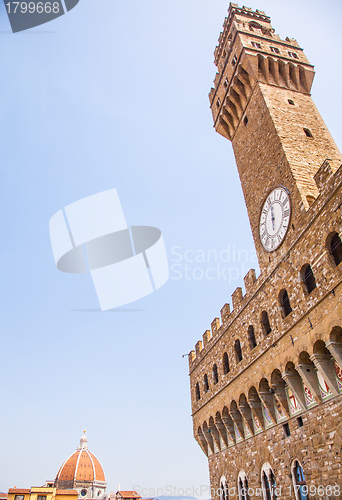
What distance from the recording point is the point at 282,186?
13.0 metres

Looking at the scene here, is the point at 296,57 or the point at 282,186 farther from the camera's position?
the point at 296,57

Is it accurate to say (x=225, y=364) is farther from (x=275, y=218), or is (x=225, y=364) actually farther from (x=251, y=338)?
(x=275, y=218)

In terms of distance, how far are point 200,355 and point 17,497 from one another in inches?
1344

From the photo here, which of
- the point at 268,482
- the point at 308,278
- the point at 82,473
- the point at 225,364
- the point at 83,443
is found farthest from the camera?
the point at 83,443

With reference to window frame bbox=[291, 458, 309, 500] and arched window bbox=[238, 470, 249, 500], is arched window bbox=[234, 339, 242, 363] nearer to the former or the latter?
arched window bbox=[238, 470, 249, 500]

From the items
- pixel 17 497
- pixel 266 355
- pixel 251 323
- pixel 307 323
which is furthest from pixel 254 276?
pixel 17 497

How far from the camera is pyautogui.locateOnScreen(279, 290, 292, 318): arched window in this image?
11453mm

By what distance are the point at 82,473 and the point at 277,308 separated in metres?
73.4

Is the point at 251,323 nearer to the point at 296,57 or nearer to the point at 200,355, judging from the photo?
the point at 200,355

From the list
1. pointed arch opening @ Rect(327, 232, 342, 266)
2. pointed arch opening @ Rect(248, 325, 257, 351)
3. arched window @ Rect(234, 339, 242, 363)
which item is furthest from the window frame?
pointed arch opening @ Rect(327, 232, 342, 266)

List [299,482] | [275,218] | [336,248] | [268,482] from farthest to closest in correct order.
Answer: [275,218] → [268,482] → [299,482] → [336,248]

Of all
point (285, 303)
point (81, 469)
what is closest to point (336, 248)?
point (285, 303)

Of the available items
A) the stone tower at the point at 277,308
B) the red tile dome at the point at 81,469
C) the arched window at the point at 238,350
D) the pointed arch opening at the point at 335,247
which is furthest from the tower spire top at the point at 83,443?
the pointed arch opening at the point at 335,247

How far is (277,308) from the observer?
11.7 meters
